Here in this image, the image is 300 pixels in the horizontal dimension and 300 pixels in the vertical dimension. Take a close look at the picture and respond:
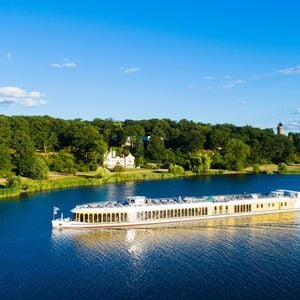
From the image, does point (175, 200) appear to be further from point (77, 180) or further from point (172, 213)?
point (77, 180)

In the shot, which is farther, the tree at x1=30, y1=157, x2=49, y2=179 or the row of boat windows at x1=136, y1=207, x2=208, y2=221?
the tree at x1=30, y1=157, x2=49, y2=179

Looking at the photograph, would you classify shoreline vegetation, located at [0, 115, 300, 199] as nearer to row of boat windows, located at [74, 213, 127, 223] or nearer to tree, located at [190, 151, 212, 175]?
tree, located at [190, 151, 212, 175]

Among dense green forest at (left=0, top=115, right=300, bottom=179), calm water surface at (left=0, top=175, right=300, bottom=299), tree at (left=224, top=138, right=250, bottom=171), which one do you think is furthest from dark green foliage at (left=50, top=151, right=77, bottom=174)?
tree at (left=224, top=138, right=250, bottom=171)

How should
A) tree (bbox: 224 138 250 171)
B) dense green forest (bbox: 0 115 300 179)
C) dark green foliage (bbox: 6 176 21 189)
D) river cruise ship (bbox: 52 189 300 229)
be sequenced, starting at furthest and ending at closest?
tree (bbox: 224 138 250 171), dense green forest (bbox: 0 115 300 179), dark green foliage (bbox: 6 176 21 189), river cruise ship (bbox: 52 189 300 229)

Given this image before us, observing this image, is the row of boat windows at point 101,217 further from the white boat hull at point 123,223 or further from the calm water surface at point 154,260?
the calm water surface at point 154,260

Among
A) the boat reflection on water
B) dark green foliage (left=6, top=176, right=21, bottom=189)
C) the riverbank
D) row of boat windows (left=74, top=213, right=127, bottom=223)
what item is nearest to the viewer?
the boat reflection on water

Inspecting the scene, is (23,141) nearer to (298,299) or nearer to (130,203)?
(130,203)

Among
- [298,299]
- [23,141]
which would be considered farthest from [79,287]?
A: [23,141]

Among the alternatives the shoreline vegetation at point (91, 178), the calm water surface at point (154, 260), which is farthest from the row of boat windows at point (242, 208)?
the shoreline vegetation at point (91, 178)
